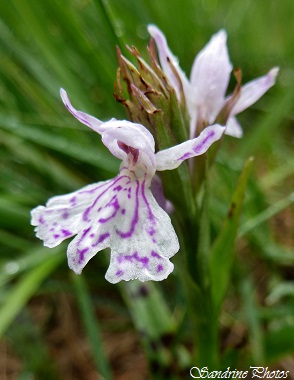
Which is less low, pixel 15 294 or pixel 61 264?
pixel 61 264

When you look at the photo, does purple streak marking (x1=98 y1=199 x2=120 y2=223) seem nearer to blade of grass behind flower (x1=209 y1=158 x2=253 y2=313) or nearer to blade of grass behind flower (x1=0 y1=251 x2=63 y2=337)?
blade of grass behind flower (x1=209 y1=158 x2=253 y2=313)

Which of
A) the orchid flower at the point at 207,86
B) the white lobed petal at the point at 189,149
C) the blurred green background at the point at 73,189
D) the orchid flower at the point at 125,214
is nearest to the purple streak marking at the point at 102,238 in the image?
the orchid flower at the point at 125,214

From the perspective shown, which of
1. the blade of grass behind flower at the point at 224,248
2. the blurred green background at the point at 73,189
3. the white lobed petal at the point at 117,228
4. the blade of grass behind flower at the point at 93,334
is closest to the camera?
the white lobed petal at the point at 117,228

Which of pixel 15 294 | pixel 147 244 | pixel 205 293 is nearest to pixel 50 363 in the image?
pixel 15 294

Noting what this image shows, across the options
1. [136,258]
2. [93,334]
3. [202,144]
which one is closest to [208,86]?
[202,144]

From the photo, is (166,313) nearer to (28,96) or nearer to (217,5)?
(28,96)

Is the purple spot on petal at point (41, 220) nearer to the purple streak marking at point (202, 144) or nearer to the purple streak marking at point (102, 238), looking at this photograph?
the purple streak marking at point (102, 238)

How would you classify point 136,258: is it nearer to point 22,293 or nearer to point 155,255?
point 155,255
